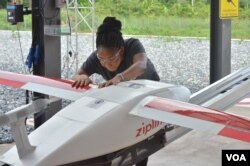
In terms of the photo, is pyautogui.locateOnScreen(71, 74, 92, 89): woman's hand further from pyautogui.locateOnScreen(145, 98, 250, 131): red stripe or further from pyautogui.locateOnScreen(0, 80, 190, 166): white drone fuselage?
pyautogui.locateOnScreen(145, 98, 250, 131): red stripe

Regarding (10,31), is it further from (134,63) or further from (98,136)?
(98,136)

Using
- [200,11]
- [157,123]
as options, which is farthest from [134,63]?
[200,11]

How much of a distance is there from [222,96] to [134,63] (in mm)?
924

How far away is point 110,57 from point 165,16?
130 inches

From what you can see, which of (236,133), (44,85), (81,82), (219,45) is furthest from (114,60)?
(219,45)

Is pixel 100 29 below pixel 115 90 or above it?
Result: above

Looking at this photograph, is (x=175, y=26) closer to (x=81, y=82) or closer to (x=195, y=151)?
(x=195, y=151)

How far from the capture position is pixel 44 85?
2.97 metres

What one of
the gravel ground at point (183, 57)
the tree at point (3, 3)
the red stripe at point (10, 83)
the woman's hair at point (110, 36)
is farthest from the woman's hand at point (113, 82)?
the gravel ground at point (183, 57)

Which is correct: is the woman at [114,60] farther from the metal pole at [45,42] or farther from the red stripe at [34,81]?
the metal pole at [45,42]

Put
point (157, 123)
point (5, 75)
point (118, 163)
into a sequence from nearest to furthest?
point (118, 163)
point (157, 123)
point (5, 75)

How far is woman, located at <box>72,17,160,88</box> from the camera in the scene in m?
3.08

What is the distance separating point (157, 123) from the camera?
289 centimetres

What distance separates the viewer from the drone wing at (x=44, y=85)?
9.55 feet
